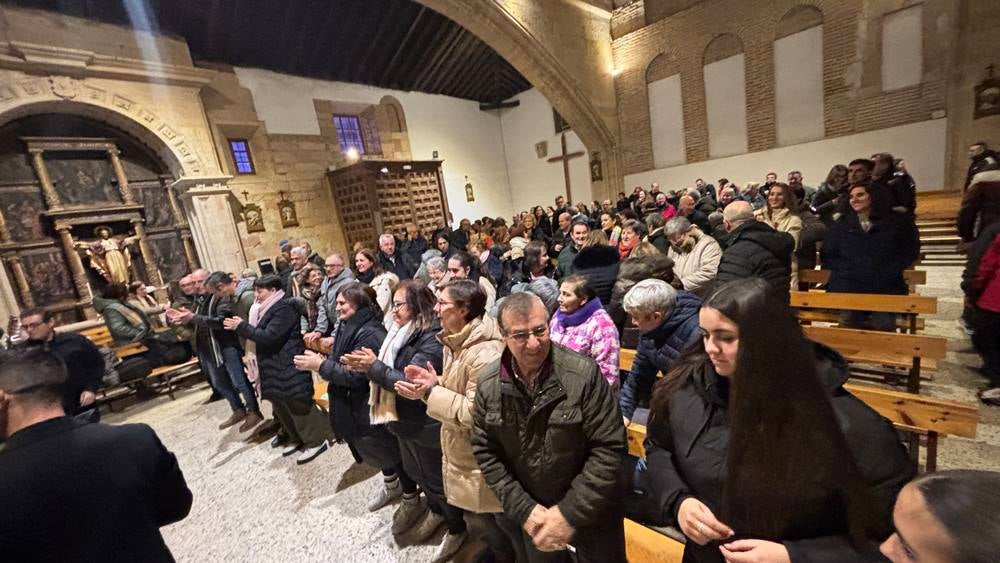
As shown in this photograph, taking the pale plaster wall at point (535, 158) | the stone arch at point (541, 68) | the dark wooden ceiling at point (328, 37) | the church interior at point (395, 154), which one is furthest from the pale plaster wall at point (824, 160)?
the dark wooden ceiling at point (328, 37)

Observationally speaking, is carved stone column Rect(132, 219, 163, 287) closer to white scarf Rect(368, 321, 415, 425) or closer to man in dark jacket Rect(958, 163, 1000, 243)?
white scarf Rect(368, 321, 415, 425)

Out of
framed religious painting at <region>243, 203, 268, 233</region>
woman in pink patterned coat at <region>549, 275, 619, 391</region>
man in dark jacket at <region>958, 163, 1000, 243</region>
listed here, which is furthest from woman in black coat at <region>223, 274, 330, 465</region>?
framed religious painting at <region>243, 203, 268, 233</region>

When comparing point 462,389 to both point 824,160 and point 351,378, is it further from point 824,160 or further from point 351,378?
point 824,160

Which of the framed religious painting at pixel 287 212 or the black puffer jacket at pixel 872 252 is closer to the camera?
the black puffer jacket at pixel 872 252

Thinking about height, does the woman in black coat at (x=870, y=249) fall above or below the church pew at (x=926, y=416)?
above

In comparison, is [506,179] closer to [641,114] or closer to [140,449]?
[641,114]

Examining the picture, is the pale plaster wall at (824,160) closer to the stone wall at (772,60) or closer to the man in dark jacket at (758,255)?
the stone wall at (772,60)

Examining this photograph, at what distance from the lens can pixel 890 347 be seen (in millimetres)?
2803

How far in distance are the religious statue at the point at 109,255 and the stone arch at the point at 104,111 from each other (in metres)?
1.77

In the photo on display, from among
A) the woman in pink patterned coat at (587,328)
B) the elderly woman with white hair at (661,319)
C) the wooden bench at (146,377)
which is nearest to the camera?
the elderly woman with white hair at (661,319)

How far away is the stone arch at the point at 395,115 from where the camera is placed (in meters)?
13.4

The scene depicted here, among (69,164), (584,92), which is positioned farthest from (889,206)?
(69,164)

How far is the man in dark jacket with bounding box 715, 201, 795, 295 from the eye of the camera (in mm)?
2613

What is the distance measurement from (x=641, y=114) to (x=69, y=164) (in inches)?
604
